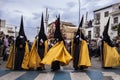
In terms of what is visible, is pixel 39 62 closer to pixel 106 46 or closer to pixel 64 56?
pixel 64 56

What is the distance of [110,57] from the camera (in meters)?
16.1

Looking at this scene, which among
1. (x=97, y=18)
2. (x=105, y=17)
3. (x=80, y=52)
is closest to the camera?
(x=80, y=52)

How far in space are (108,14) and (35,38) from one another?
47929mm

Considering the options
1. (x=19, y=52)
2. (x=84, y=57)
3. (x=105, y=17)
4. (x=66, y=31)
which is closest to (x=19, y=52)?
(x=19, y=52)

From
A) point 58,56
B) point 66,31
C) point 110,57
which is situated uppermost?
point 66,31

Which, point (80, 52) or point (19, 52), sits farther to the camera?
point (19, 52)

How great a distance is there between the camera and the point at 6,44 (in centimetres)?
2094

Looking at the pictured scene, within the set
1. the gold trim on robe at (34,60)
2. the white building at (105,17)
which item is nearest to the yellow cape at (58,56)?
the gold trim on robe at (34,60)

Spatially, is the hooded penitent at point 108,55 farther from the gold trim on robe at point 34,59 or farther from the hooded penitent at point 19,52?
the hooded penitent at point 19,52

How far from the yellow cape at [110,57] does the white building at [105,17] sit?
3901cm

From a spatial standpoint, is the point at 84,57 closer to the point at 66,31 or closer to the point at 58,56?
the point at 58,56

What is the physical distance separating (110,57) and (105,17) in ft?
158

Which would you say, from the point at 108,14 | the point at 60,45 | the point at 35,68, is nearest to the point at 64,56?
the point at 60,45

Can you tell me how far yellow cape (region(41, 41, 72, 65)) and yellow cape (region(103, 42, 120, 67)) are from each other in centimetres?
254
